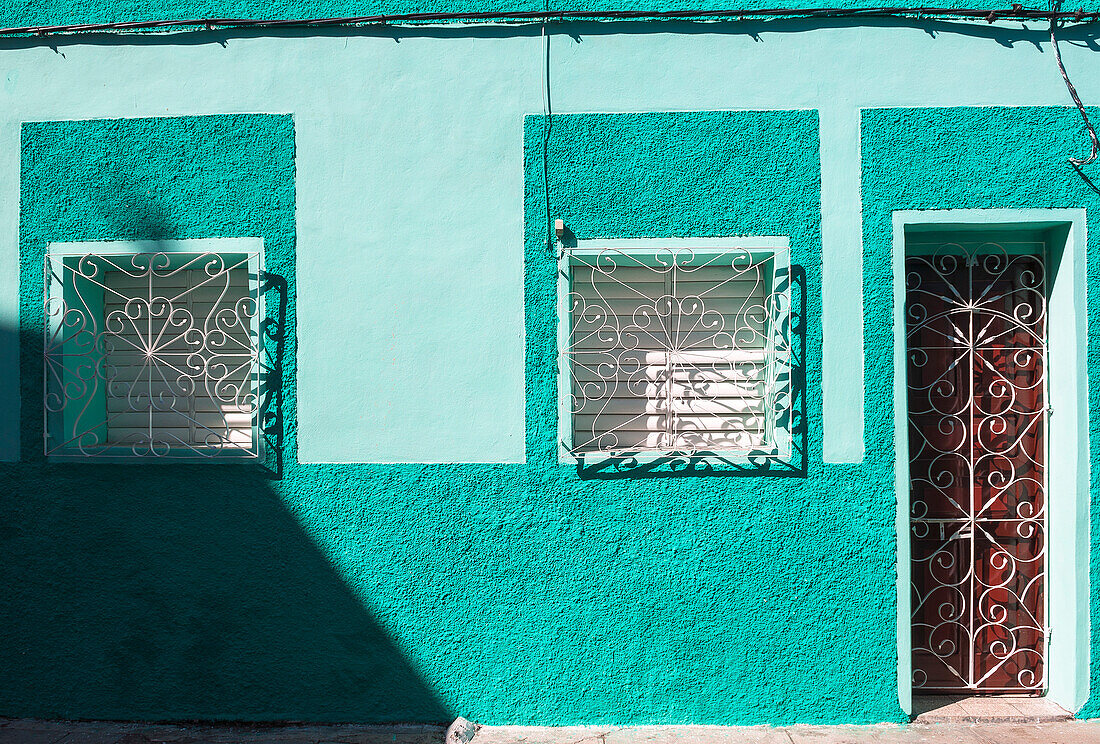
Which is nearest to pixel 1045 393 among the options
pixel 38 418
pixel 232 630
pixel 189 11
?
pixel 232 630

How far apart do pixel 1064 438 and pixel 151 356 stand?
15.2 ft

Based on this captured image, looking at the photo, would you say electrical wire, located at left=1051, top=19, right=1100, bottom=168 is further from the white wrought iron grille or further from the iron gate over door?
the white wrought iron grille

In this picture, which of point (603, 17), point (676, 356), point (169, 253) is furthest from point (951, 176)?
point (169, 253)

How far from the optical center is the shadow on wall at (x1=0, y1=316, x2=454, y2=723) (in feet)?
11.6

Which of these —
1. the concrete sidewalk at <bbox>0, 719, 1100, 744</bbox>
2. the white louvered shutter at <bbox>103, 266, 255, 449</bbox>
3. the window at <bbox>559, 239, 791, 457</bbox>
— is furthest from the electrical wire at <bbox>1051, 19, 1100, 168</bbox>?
the white louvered shutter at <bbox>103, 266, 255, 449</bbox>

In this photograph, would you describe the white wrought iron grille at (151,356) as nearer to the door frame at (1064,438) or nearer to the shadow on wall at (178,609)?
the shadow on wall at (178,609)

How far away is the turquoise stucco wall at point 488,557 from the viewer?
347 centimetres

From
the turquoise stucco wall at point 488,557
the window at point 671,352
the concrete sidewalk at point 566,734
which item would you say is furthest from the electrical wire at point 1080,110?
the concrete sidewalk at point 566,734

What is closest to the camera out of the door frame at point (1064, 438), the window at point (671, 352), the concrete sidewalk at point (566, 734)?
the concrete sidewalk at point (566, 734)

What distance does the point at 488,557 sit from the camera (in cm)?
351

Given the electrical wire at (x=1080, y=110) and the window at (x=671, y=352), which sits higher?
the electrical wire at (x=1080, y=110)

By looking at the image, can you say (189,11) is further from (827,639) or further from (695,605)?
(827,639)

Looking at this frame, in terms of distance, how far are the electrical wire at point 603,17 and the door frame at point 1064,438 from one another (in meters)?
0.96

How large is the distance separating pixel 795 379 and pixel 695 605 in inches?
48.2
